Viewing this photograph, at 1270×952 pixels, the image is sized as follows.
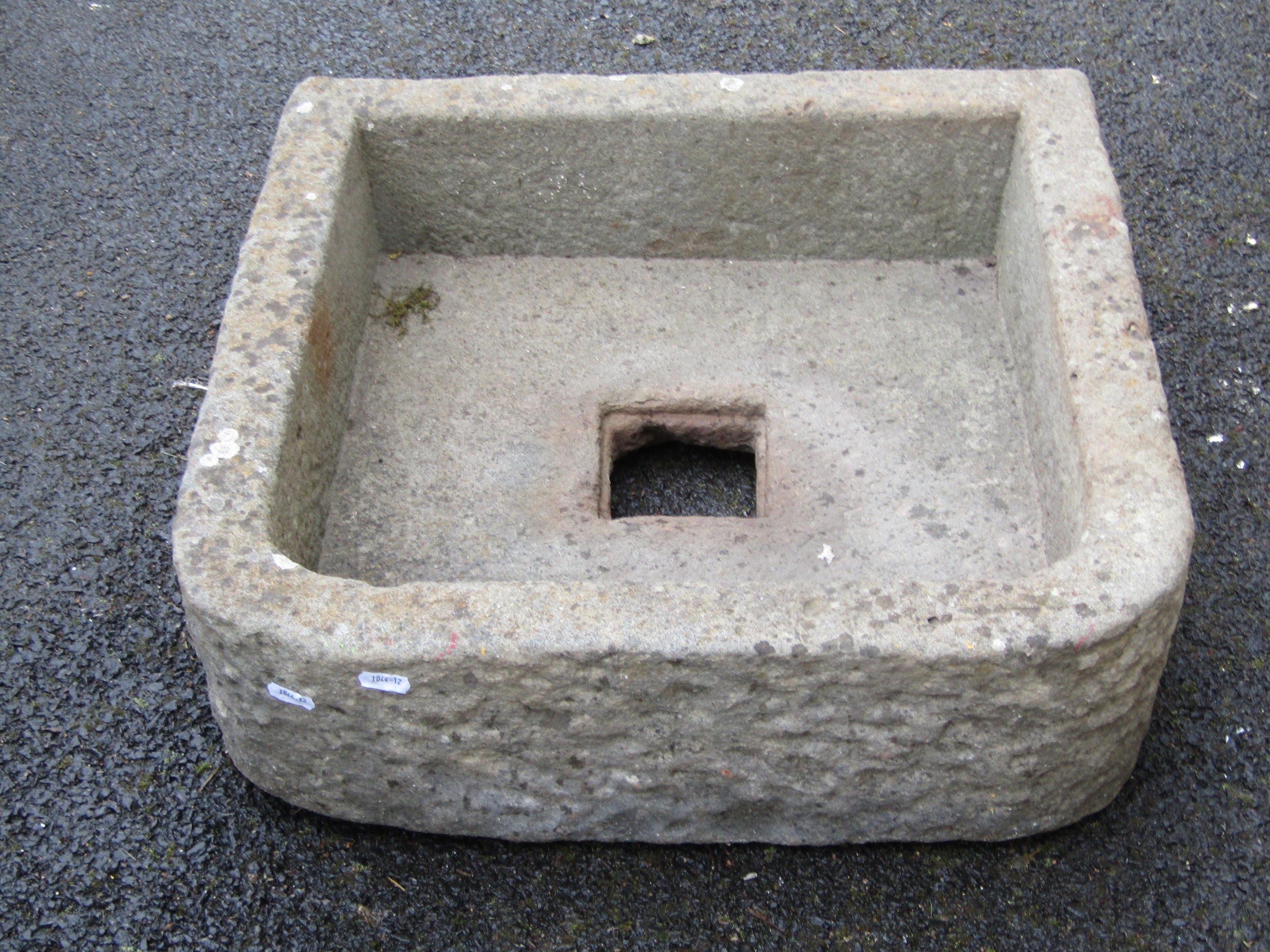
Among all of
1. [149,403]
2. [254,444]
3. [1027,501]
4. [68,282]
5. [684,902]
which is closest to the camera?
[254,444]

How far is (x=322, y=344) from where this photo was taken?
2449 millimetres

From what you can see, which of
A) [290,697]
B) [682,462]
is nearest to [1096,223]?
[682,462]

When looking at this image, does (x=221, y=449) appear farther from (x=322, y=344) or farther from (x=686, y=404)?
(x=686, y=404)

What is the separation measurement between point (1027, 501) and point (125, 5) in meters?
3.39

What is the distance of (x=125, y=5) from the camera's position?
414cm

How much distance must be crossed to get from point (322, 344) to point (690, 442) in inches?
33.2

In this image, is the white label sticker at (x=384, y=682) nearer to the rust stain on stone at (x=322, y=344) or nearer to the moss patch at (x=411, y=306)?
the rust stain on stone at (x=322, y=344)

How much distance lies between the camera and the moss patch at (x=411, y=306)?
2.82m

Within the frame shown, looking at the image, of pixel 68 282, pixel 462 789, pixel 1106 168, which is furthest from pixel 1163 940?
pixel 68 282

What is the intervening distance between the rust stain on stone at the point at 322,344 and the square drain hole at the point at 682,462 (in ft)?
→ 1.94

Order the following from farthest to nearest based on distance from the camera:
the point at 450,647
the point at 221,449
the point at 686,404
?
the point at 686,404, the point at 221,449, the point at 450,647

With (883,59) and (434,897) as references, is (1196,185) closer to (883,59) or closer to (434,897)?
(883,59)

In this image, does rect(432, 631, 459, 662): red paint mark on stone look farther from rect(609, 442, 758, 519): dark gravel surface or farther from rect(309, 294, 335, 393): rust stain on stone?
rect(609, 442, 758, 519): dark gravel surface

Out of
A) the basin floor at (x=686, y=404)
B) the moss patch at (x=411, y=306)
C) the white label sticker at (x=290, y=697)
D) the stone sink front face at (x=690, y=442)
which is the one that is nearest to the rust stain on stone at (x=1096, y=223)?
the stone sink front face at (x=690, y=442)
